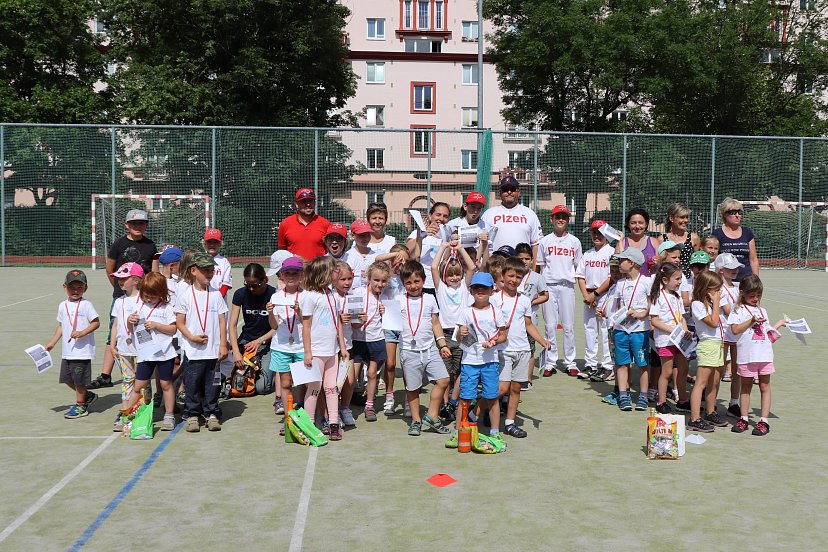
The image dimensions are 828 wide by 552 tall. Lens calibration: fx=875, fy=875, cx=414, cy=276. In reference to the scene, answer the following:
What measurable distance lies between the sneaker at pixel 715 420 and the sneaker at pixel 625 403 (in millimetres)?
771

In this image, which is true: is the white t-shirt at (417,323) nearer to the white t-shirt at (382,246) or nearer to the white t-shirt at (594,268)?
the white t-shirt at (382,246)

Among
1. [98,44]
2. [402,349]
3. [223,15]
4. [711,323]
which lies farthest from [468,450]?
[98,44]

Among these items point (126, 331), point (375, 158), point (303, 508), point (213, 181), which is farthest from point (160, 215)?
point (303, 508)

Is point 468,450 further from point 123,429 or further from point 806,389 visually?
point 806,389

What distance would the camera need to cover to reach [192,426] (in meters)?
7.50

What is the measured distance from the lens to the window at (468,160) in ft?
80.4

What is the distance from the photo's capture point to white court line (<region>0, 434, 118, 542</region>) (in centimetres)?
→ 523

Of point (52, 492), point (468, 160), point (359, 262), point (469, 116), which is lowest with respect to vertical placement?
point (52, 492)

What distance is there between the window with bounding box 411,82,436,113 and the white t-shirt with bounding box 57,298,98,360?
4789 centimetres

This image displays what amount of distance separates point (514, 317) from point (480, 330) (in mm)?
407

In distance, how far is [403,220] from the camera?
83.7ft

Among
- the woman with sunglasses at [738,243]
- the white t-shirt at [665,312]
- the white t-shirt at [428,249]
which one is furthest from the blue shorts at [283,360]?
the woman with sunglasses at [738,243]

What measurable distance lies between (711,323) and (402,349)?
270cm

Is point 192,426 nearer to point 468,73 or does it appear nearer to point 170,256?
point 170,256
